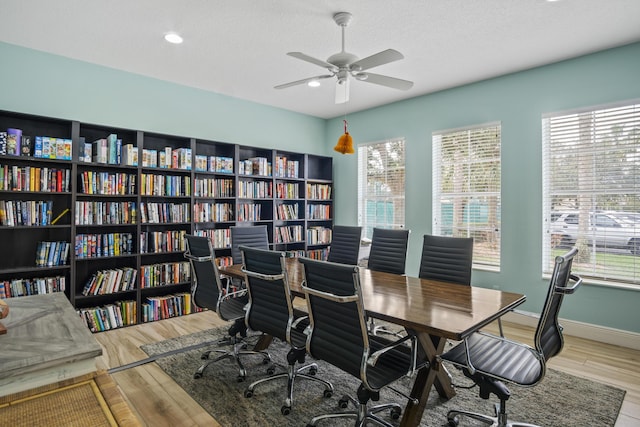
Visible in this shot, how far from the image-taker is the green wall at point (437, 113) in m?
3.49

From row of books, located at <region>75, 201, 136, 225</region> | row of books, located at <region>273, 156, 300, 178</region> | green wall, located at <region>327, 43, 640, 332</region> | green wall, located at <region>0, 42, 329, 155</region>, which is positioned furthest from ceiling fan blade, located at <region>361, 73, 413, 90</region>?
row of books, located at <region>75, 201, 136, 225</region>

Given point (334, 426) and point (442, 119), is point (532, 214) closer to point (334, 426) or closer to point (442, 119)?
point (442, 119)

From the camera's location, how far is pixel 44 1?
8.87ft

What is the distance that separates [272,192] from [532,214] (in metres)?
3.37

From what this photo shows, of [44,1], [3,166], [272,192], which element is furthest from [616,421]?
[3,166]

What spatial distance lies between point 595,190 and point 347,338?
10.9 feet

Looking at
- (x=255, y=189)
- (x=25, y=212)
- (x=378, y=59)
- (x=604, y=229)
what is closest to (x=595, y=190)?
(x=604, y=229)

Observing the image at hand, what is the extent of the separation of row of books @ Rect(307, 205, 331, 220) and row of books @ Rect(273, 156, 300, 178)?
0.61 metres

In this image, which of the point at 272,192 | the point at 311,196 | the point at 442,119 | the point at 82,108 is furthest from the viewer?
the point at 311,196

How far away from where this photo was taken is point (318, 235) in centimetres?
589

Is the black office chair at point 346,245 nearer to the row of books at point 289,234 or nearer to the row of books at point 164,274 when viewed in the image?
the row of books at point 289,234

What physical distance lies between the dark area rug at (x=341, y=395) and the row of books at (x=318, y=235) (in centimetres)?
286

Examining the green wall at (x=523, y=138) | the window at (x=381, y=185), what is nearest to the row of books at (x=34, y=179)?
the window at (x=381, y=185)

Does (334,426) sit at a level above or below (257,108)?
below
